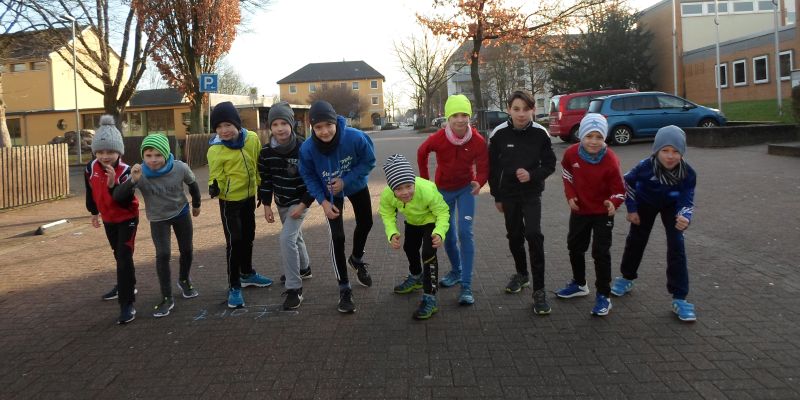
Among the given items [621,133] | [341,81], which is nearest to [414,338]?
[621,133]

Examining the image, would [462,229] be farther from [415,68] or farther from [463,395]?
[415,68]

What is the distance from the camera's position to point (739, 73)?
37.2 metres

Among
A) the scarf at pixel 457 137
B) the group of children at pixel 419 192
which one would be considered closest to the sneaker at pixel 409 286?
the group of children at pixel 419 192

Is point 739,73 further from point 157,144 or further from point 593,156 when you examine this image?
point 157,144

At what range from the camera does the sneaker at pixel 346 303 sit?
485 centimetres

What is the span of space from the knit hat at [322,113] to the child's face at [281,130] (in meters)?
0.39

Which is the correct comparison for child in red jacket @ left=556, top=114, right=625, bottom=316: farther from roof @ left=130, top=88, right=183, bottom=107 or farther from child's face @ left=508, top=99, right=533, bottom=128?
roof @ left=130, top=88, right=183, bottom=107

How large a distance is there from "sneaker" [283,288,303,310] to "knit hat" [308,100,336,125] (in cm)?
145

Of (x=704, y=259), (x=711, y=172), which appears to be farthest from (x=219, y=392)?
(x=711, y=172)

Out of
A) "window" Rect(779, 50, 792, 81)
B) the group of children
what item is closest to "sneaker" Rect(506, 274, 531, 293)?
the group of children

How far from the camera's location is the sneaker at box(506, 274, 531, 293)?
17.2 ft

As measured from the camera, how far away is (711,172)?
1286cm

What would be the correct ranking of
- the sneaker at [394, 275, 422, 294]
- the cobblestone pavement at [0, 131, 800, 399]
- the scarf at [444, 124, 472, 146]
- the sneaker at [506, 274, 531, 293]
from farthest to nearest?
1. the sneaker at [394, 275, 422, 294]
2. the sneaker at [506, 274, 531, 293]
3. the scarf at [444, 124, 472, 146]
4. the cobblestone pavement at [0, 131, 800, 399]

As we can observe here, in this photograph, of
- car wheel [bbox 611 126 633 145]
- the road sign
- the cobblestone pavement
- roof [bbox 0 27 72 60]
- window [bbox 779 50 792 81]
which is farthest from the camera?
window [bbox 779 50 792 81]
